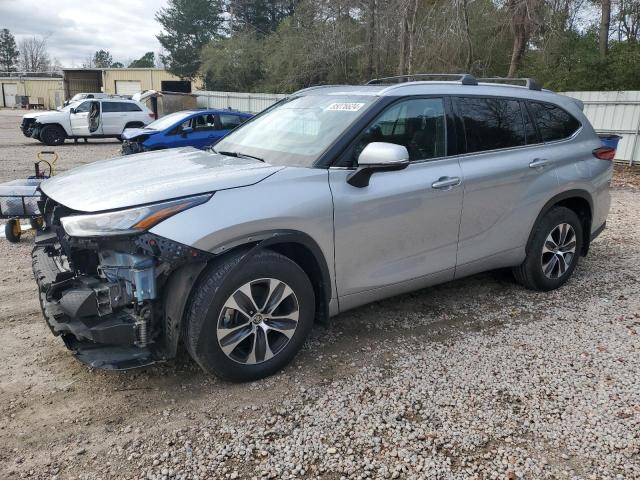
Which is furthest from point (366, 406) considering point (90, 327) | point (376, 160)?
point (90, 327)

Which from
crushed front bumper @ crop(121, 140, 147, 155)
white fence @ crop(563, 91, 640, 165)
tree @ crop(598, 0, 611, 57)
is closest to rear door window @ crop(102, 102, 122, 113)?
crushed front bumper @ crop(121, 140, 147, 155)

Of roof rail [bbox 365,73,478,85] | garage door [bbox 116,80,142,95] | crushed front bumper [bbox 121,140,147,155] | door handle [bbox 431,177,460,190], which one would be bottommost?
crushed front bumper [bbox 121,140,147,155]

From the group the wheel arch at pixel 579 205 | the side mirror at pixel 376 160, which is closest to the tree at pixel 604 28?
the wheel arch at pixel 579 205

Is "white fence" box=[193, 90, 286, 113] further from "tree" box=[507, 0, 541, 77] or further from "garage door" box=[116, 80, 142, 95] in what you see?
"garage door" box=[116, 80, 142, 95]

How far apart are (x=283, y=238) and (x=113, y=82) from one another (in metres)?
60.3

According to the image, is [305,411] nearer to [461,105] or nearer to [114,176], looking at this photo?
[114,176]

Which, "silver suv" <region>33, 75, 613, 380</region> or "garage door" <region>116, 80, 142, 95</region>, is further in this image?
"garage door" <region>116, 80, 142, 95</region>

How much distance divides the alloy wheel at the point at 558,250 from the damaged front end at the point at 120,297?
3.15 meters

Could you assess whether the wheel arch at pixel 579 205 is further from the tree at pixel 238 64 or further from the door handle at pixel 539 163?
the tree at pixel 238 64

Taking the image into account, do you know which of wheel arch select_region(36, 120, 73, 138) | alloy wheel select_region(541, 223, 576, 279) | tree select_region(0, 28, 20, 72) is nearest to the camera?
alloy wheel select_region(541, 223, 576, 279)

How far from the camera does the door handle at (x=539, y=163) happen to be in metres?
4.23

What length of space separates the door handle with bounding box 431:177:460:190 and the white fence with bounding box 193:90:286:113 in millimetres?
23083

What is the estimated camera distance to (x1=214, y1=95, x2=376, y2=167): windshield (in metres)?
3.43

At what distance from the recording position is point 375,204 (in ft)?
11.0
